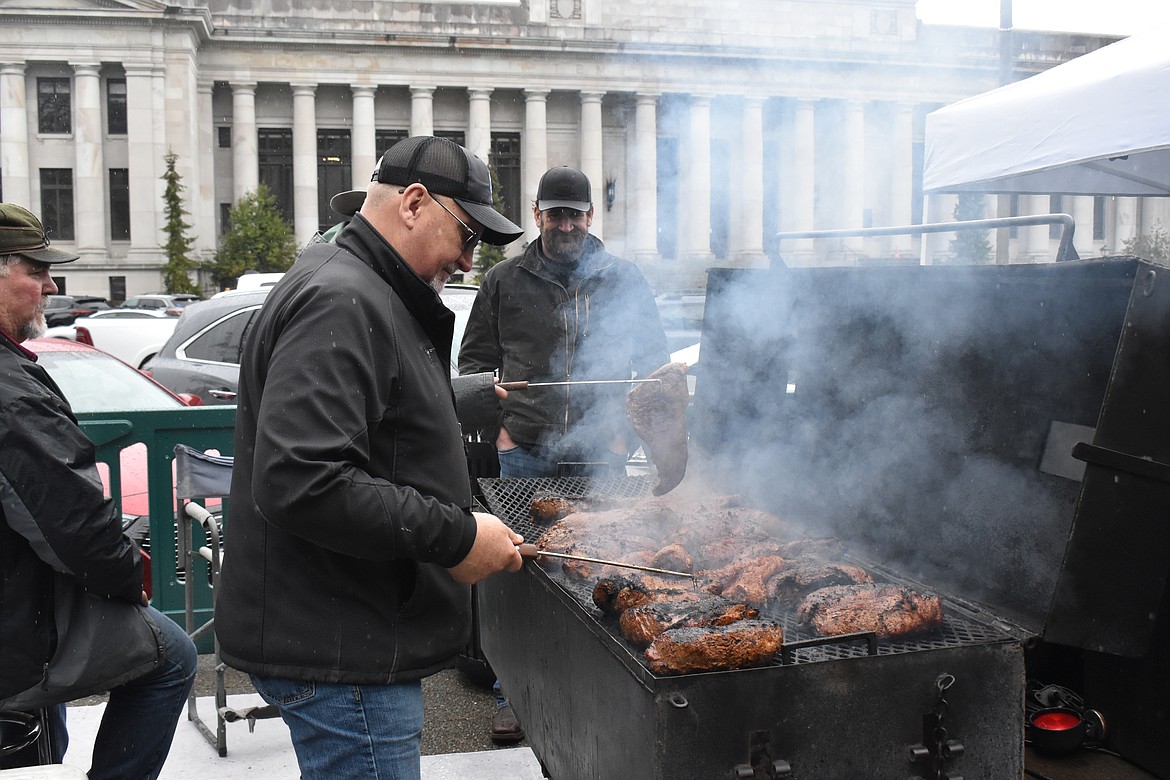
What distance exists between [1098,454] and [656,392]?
214 centimetres

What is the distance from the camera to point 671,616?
2.69 metres

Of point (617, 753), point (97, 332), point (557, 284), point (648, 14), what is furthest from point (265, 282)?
point (617, 753)

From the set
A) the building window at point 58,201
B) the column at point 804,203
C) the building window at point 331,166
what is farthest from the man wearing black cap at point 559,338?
the building window at point 58,201

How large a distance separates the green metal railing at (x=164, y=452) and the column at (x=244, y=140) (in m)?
51.9

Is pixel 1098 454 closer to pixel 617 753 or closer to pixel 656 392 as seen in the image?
pixel 617 753

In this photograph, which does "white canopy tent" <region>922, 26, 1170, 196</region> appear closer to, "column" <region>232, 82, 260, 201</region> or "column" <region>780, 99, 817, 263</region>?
"column" <region>780, 99, 817, 263</region>

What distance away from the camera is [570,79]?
52.4 metres

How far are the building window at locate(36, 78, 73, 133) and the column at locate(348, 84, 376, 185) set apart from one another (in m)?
14.9

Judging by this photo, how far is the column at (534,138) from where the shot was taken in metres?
53.5

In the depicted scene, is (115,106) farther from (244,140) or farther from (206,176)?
(244,140)

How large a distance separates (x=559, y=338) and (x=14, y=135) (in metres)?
55.3

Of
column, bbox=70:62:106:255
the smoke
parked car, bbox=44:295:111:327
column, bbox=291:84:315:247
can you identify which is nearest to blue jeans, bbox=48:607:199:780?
the smoke

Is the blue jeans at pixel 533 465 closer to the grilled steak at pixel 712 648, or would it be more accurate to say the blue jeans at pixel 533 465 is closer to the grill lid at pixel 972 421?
the grill lid at pixel 972 421

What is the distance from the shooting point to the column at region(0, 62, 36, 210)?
48.9 m
